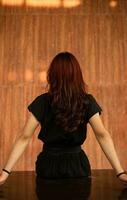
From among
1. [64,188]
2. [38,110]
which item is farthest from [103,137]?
[64,188]

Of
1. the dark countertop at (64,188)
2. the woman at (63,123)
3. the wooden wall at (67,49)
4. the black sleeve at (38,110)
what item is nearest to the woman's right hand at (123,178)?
the dark countertop at (64,188)

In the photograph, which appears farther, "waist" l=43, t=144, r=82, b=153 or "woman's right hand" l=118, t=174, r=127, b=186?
"waist" l=43, t=144, r=82, b=153

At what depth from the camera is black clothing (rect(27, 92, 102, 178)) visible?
2086mm

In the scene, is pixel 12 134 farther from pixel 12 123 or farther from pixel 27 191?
pixel 27 191

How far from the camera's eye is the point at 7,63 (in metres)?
5.07

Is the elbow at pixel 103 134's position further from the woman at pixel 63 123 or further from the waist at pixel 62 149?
the waist at pixel 62 149

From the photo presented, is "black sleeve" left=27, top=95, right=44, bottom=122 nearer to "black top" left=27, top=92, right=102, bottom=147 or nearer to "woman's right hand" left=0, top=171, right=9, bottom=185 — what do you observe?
"black top" left=27, top=92, right=102, bottom=147

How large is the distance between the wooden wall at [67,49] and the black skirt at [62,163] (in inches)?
112

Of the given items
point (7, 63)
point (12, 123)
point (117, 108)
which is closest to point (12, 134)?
point (12, 123)

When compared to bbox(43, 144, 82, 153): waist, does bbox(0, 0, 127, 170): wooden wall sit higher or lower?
higher

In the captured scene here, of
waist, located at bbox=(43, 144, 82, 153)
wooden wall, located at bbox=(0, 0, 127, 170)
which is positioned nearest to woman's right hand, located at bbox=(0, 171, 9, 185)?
waist, located at bbox=(43, 144, 82, 153)

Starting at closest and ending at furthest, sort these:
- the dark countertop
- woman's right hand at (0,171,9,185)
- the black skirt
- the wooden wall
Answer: the dark countertop < woman's right hand at (0,171,9,185) < the black skirt < the wooden wall

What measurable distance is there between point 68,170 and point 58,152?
0.11 meters

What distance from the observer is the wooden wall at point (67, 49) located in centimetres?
498
